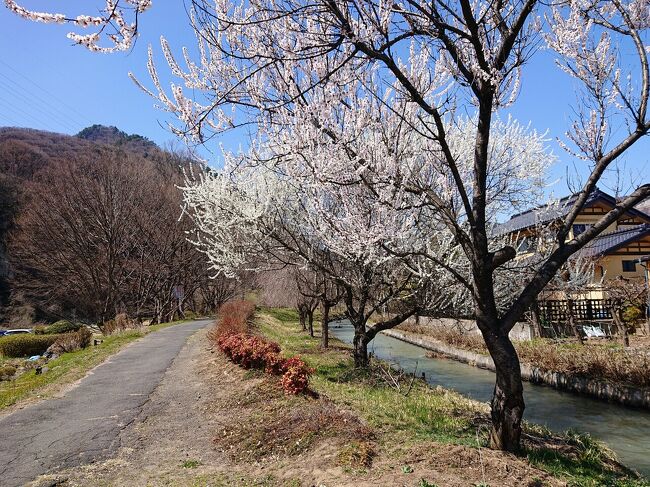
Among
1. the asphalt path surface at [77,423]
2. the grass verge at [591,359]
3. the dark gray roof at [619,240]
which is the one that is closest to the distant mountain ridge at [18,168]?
the asphalt path surface at [77,423]

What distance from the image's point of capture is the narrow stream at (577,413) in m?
8.77

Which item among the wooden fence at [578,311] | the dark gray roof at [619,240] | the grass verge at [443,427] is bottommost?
the grass verge at [443,427]

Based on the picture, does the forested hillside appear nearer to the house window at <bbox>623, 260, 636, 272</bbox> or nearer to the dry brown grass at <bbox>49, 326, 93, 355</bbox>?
the dry brown grass at <bbox>49, 326, 93, 355</bbox>

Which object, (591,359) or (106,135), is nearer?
(591,359)

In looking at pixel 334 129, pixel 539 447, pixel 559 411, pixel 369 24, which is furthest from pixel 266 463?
pixel 559 411

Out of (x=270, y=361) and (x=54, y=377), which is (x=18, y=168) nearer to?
(x=54, y=377)

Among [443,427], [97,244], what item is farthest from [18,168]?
[443,427]

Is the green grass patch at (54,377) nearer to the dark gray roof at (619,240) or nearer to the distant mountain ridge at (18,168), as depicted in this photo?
the dark gray roof at (619,240)

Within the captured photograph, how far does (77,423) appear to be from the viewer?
777cm

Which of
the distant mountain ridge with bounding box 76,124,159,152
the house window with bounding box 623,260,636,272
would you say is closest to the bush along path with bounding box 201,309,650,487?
the house window with bounding box 623,260,636,272

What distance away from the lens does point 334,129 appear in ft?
21.7

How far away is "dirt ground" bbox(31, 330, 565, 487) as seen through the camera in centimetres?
450

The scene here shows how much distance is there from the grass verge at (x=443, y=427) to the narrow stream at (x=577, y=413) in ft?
5.89

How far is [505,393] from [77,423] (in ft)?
21.7
